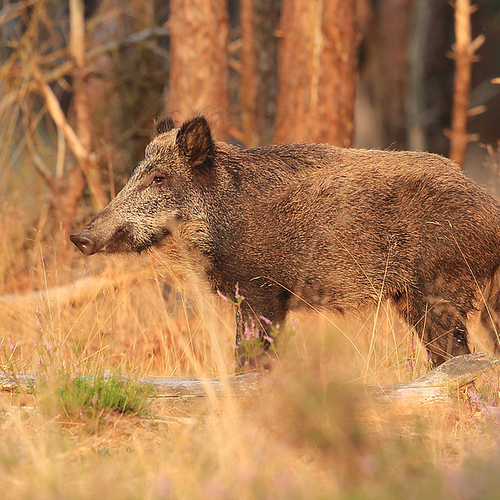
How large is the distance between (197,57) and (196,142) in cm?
353

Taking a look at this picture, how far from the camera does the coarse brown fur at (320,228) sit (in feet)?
13.7

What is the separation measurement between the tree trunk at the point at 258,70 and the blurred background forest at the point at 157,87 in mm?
19

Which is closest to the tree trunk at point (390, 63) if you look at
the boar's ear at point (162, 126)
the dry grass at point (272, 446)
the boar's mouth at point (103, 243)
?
the boar's ear at point (162, 126)

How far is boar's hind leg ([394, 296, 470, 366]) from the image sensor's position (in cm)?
418

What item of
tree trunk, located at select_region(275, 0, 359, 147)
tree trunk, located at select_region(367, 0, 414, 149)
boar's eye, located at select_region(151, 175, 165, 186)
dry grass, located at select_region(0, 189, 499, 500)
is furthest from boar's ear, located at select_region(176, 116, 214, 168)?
tree trunk, located at select_region(367, 0, 414, 149)

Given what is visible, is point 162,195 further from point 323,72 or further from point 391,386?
point 323,72

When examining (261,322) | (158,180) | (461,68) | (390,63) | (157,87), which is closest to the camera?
(261,322)

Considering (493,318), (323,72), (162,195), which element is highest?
(323,72)

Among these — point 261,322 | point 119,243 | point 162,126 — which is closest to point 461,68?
point 162,126

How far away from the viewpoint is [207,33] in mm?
7762

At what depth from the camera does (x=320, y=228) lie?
437 centimetres

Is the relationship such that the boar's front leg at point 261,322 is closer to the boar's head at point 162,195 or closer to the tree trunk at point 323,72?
the boar's head at point 162,195

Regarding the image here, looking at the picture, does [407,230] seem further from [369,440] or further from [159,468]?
[159,468]

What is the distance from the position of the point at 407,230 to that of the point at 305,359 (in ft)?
3.81
